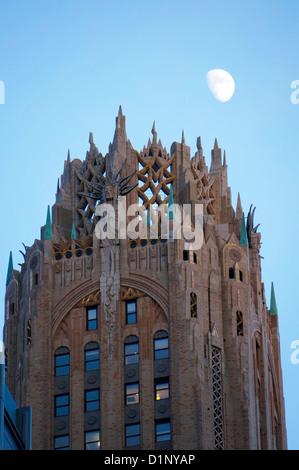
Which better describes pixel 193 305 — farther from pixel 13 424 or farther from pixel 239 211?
pixel 13 424

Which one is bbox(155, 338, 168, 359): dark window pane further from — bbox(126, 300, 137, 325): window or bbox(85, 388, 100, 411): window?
bbox(85, 388, 100, 411): window

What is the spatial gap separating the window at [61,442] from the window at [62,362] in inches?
154

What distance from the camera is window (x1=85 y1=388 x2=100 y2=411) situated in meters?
101

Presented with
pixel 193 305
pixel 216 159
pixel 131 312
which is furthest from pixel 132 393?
pixel 216 159

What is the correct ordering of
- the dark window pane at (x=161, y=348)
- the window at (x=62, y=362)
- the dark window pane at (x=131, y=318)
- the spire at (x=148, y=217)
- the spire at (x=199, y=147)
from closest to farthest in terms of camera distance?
the dark window pane at (x=161, y=348) → the window at (x=62, y=362) → the dark window pane at (x=131, y=318) → the spire at (x=148, y=217) → the spire at (x=199, y=147)

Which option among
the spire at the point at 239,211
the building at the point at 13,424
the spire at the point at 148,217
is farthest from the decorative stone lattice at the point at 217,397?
the building at the point at 13,424

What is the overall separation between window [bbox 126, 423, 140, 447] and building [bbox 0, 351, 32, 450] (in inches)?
840

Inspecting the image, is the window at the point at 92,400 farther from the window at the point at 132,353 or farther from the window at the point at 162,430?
the window at the point at 162,430

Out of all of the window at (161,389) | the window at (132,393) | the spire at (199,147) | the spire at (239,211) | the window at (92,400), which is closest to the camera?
the window at (161,389)

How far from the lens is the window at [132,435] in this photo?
99394mm

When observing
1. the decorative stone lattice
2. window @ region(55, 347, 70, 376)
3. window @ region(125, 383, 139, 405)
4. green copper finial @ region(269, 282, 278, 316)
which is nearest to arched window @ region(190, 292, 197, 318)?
the decorative stone lattice
